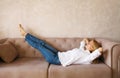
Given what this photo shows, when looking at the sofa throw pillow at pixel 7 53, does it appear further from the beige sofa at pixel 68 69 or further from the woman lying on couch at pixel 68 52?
the woman lying on couch at pixel 68 52

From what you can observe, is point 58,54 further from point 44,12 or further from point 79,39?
point 44,12

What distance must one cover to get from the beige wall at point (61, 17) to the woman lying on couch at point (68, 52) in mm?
229

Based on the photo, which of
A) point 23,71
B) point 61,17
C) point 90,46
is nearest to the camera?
point 23,71

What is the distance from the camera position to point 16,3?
3297 mm

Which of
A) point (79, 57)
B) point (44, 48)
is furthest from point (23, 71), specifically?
point (79, 57)

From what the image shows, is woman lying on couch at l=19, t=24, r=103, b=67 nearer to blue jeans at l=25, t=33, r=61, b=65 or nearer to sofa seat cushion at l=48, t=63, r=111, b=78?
blue jeans at l=25, t=33, r=61, b=65

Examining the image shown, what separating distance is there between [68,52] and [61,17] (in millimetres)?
713

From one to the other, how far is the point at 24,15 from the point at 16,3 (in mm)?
252

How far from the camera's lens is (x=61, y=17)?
3344mm

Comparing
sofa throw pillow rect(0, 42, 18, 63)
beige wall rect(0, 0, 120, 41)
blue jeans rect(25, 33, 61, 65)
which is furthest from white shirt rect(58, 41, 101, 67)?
sofa throw pillow rect(0, 42, 18, 63)

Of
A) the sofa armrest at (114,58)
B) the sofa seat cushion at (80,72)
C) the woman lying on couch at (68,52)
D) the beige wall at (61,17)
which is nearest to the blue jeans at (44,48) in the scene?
the woman lying on couch at (68,52)

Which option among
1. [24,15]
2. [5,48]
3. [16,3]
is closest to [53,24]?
[24,15]

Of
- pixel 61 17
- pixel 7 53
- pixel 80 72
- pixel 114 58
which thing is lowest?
pixel 80 72

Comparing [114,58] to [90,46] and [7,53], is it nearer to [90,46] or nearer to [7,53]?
[90,46]
